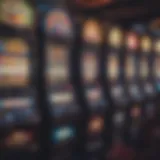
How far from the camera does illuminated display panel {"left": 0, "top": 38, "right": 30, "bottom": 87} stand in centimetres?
210

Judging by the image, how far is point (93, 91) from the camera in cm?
313

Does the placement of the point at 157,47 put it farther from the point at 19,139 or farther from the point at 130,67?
the point at 19,139

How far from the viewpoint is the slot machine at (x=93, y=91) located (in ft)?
9.71

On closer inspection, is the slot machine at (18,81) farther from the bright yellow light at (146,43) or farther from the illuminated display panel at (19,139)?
the bright yellow light at (146,43)

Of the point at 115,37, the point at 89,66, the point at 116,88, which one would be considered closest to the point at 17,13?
the point at 89,66

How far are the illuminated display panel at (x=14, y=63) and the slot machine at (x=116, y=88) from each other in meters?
1.12

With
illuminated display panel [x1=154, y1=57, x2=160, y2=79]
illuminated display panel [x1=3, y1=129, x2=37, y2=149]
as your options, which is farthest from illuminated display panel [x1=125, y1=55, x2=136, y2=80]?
illuminated display panel [x1=3, y1=129, x2=37, y2=149]

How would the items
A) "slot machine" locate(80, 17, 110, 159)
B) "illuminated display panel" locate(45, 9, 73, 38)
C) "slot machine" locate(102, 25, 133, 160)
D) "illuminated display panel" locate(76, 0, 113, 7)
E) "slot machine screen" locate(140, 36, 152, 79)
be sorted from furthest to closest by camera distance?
"slot machine screen" locate(140, 36, 152, 79)
"slot machine" locate(102, 25, 133, 160)
"slot machine" locate(80, 17, 110, 159)
"illuminated display panel" locate(76, 0, 113, 7)
"illuminated display panel" locate(45, 9, 73, 38)

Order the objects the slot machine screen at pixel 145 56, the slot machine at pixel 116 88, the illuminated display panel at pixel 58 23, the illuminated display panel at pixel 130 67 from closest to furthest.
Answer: the illuminated display panel at pixel 58 23, the slot machine at pixel 116 88, the slot machine screen at pixel 145 56, the illuminated display panel at pixel 130 67

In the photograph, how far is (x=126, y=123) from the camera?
133 inches

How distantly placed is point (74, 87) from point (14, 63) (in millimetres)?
811

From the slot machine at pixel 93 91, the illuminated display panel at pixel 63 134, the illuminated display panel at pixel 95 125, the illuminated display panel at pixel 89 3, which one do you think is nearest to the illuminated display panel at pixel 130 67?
the slot machine at pixel 93 91

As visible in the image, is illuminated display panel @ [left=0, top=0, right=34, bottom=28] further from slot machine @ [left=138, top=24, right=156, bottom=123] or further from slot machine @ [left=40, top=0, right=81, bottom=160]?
slot machine @ [left=138, top=24, right=156, bottom=123]

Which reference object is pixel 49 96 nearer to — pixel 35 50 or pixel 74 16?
pixel 35 50
